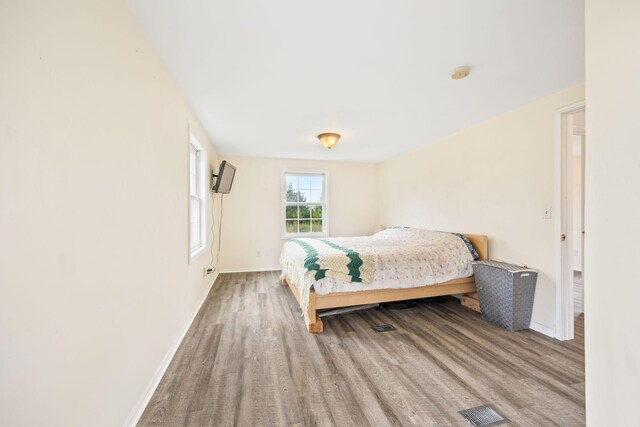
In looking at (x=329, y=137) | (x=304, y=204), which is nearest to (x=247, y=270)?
(x=304, y=204)

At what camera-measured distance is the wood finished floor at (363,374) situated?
156 centimetres

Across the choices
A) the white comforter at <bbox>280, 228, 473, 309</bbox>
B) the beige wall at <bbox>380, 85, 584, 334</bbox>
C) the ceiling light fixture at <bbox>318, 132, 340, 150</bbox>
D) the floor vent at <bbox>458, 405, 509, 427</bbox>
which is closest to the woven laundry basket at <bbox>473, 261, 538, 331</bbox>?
the beige wall at <bbox>380, 85, 584, 334</bbox>

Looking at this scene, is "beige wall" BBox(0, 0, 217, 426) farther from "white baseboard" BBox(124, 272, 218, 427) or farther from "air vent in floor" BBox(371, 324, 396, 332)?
"air vent in floor" BBox(371, 324, 396, 332)

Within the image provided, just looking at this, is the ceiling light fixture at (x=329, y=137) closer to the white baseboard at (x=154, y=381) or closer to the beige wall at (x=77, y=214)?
the beige wall at (x=77, y=214)

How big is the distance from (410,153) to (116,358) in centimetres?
457

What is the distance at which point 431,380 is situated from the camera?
1.86m

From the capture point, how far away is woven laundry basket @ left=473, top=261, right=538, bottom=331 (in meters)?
2.57

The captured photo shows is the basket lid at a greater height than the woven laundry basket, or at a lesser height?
greater

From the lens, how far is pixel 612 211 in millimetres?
918

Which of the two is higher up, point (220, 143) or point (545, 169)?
point (220, 143)

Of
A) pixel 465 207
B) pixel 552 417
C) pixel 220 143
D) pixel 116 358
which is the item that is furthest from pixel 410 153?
pixel 116 358

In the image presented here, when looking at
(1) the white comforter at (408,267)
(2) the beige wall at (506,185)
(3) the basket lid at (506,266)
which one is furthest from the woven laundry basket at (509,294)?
(1) the white comforter at (408,267)

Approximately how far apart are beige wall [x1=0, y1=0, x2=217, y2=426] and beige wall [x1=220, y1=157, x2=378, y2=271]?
130 inches

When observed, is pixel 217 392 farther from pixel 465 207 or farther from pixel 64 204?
pixel 465 207
